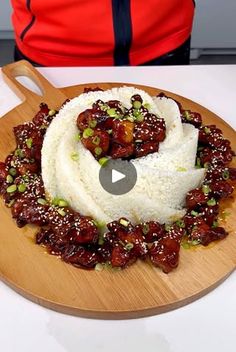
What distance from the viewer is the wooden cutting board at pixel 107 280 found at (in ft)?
3.91

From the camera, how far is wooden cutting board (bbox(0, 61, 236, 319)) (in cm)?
119

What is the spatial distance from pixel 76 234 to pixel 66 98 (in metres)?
0.55

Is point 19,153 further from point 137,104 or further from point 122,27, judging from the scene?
point 122,27

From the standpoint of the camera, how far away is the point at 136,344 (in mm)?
1161

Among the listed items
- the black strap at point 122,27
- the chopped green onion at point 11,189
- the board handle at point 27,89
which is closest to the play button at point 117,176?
the chopped green onion at point 11,189

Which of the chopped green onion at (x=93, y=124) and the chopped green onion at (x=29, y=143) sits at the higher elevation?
the chopped green onion at (x=93, y=124)

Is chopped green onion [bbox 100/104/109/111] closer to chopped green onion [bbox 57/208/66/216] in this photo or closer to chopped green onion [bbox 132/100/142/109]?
chopped green onion [bbox 132/100/142/109]

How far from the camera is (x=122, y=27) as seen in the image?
1.86 meters

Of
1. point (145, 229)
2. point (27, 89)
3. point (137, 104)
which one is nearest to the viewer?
point (145, 229)

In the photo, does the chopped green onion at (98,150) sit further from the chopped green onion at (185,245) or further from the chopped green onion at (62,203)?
the chopped green onion at (185,245)

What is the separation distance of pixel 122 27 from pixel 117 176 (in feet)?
2.32

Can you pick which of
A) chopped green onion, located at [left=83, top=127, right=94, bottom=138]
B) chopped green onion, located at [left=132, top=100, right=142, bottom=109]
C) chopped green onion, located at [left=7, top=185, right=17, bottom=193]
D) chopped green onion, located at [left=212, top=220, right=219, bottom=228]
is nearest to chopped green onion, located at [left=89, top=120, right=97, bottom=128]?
chopped green onion, located at [left=83, top=127, right=94, bottom=138]

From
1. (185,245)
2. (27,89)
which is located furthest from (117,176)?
(27,89)

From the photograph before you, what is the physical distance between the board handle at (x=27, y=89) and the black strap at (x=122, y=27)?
0.97 feet
